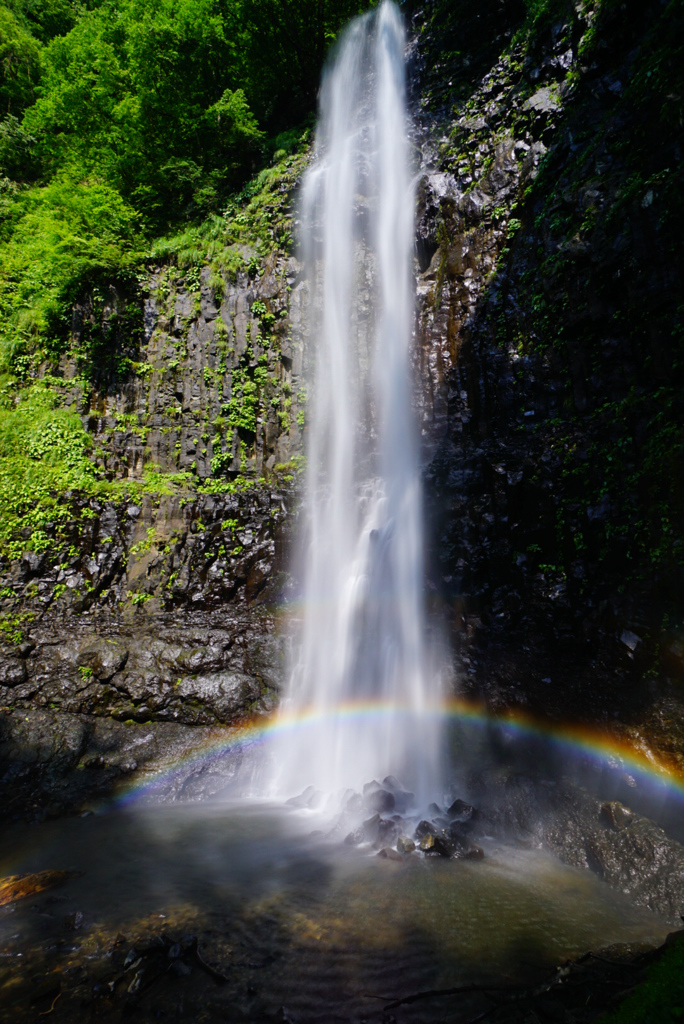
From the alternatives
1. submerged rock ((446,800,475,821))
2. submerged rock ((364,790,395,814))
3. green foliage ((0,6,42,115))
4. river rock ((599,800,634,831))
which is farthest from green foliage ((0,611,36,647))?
green foliage ((0,6,42,115))

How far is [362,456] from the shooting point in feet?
41.1

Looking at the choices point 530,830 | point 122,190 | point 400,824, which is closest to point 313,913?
point 400,824

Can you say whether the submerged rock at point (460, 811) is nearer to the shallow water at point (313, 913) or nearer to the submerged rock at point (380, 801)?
the shallow water at point (313, 913)

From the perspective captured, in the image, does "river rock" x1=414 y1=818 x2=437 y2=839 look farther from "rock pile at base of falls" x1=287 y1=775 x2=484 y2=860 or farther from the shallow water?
the shallow water

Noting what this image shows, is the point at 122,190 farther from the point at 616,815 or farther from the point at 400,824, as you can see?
the point at 616,815

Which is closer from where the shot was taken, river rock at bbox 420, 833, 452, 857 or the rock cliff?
river rock at bbox 420, 833, 452, 857

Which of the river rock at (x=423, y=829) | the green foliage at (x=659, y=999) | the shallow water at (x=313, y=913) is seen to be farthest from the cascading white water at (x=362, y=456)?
the green foliage at (x=659, y=999)

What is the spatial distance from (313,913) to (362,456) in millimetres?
9669

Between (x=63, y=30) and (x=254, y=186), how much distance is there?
16.3 metres

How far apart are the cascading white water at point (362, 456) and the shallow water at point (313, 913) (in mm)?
2316

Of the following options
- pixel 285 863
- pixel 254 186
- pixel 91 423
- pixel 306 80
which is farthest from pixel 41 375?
pixel 306 80

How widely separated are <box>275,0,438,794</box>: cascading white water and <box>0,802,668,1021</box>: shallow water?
2.32 meters

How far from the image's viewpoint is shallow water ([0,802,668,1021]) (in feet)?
10.7

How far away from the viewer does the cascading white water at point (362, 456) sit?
27.2ft
